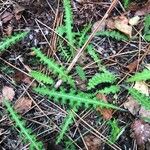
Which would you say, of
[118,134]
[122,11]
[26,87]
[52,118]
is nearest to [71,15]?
[122,11]

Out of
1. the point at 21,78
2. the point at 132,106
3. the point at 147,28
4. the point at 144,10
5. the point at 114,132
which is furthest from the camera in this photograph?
the point at 144,10

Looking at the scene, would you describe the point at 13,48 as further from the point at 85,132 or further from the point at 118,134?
the point at 118,134

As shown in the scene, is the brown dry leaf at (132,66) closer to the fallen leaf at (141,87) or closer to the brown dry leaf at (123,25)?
the fallen leaf at (141,87)

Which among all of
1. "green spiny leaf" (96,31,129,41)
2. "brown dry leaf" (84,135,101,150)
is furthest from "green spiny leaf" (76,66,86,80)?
"brown dry leaf" (84,135,101,150)

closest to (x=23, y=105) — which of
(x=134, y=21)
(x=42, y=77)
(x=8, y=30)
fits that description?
(x=42, y=77)

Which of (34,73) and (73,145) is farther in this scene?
(34,73)

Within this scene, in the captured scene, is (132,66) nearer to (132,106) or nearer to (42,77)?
(132,106)
